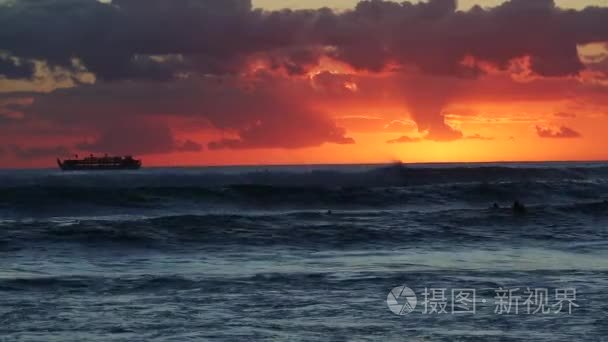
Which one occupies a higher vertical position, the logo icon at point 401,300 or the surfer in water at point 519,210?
the surfer in water at point 519,210

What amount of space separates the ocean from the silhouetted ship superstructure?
323ft

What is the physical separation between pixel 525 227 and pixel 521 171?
54512 millimetres

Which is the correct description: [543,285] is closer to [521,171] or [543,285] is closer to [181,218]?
[181,218]

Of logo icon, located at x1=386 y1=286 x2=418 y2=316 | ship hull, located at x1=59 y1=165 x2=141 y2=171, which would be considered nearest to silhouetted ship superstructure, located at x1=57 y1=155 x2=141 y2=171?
ship hull, located at x1=59 y1=165 x2=141 y2=171

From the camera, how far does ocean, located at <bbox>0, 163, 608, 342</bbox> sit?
41.1 ft

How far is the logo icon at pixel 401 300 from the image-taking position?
13884 mm

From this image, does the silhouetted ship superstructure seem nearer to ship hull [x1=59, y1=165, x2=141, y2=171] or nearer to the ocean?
ship hull [x1=59, y1=165, x2=141, y2=171]

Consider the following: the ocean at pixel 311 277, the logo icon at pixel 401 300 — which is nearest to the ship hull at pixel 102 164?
the ocean at pixel 311 277

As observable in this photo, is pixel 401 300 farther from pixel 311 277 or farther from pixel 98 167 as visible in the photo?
pixel 98 167

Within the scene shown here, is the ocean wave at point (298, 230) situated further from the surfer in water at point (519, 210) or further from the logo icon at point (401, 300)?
the logo icon at point (401, 300)

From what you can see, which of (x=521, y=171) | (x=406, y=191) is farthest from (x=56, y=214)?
(x=521, y=171)

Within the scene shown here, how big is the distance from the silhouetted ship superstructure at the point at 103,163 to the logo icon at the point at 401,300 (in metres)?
129

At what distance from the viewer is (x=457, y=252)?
77.9 ft

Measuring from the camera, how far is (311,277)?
58.7 feet
